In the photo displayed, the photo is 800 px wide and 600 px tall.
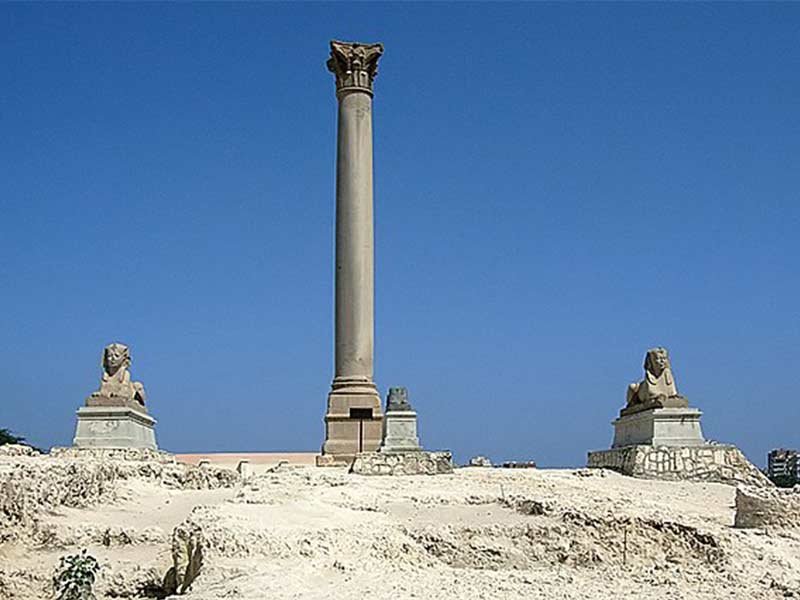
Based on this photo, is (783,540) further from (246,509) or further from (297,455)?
(297,455)

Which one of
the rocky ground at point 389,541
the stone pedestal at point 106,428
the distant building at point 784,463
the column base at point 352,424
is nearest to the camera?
the rocky ground at point 389,541

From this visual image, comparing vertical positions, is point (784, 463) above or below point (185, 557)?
above

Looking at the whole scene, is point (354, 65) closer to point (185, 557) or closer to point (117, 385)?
point (117, 385)

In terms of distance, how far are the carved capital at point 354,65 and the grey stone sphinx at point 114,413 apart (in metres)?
8.38

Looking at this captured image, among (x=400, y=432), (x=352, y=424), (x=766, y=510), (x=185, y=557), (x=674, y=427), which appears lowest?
(x=185, y=557)

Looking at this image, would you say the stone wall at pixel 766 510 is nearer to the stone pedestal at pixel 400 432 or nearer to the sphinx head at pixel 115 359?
the stone pedestal at pixel 400 432

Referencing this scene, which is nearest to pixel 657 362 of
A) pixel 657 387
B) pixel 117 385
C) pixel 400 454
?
pixel 657 387

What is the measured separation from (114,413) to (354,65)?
10.1 meters

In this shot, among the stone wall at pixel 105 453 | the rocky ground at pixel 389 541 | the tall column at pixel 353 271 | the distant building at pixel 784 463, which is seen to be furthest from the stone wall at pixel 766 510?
the distant building at pixel 784 463

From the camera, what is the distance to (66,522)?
566 inches

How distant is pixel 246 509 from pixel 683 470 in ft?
36.3

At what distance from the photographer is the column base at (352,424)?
73.9 ft

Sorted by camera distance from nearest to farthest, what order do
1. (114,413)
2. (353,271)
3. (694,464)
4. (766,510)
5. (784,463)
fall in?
1. (766,510)
2. (694,464)
3. (114,413)
4. (353,271)
5. (784,463)

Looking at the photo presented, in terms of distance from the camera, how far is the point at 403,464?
1891cm
